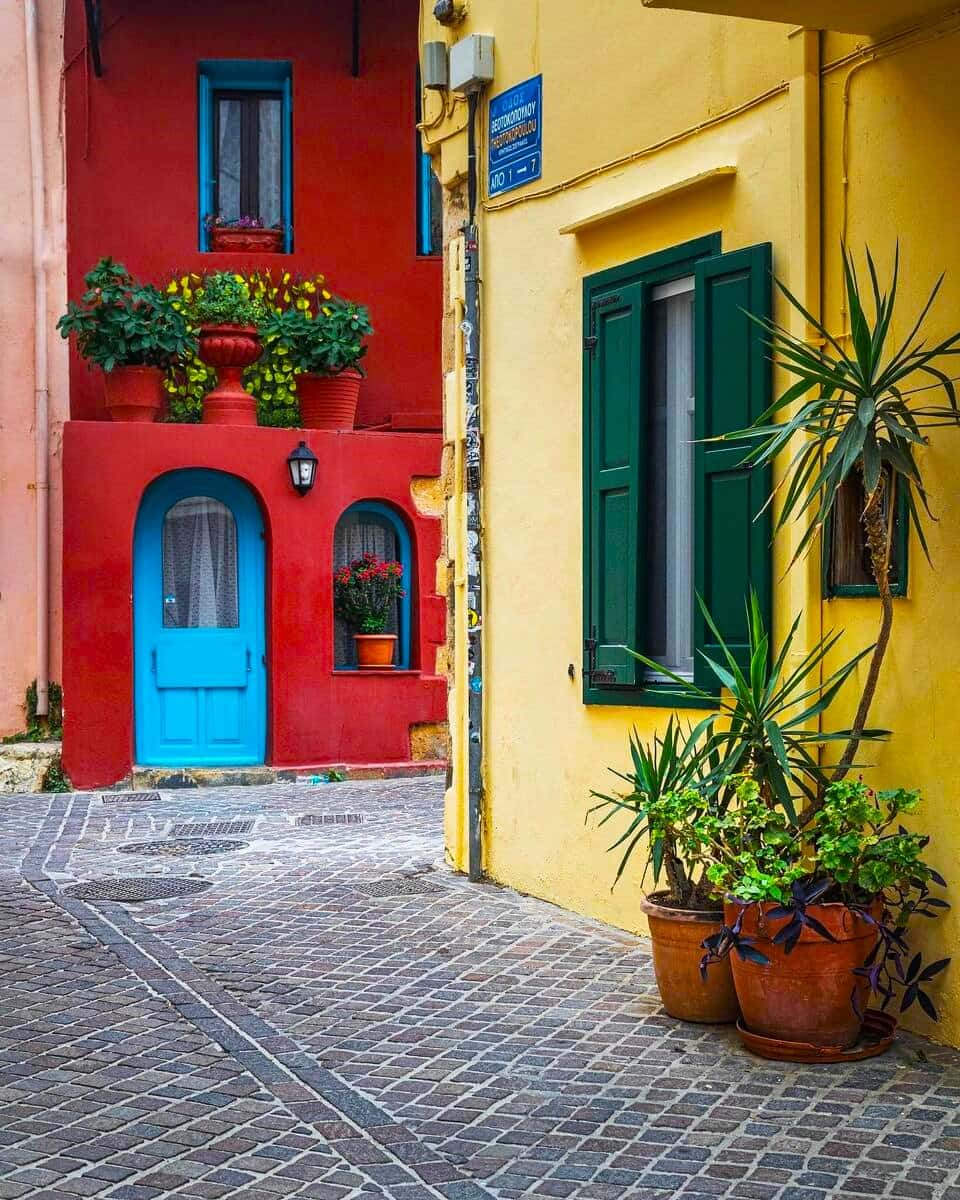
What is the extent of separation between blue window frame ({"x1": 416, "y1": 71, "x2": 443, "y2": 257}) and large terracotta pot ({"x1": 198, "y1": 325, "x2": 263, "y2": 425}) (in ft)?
7.11

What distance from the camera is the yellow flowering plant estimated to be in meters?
13.6

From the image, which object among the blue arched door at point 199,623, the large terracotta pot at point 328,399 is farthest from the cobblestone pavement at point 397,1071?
the large terracotta pot at point 328,399

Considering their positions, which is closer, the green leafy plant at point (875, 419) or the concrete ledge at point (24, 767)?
the green leafy plant at point (875, 419)

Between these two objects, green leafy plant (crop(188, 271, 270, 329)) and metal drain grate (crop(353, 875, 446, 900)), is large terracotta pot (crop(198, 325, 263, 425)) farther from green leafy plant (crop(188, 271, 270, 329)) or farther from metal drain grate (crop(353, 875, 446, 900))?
metal drain grate (crop(353, 875, 446, 900))

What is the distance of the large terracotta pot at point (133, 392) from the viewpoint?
43.2ft

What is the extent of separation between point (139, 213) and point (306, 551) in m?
3.43

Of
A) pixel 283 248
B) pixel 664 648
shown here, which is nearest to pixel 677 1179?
pixel 664 648

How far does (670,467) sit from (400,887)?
2.77 meters

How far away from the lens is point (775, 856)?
5297 millimetres

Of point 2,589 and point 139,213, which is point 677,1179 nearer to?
point 2,589

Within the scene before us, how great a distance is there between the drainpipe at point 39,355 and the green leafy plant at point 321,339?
1965 millimetres

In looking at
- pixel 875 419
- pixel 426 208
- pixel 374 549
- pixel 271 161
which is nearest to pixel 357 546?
pixel 374 549

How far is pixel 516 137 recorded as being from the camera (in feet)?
27.2

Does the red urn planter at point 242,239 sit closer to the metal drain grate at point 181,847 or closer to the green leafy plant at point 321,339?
the green leafy plant at point 321,339
